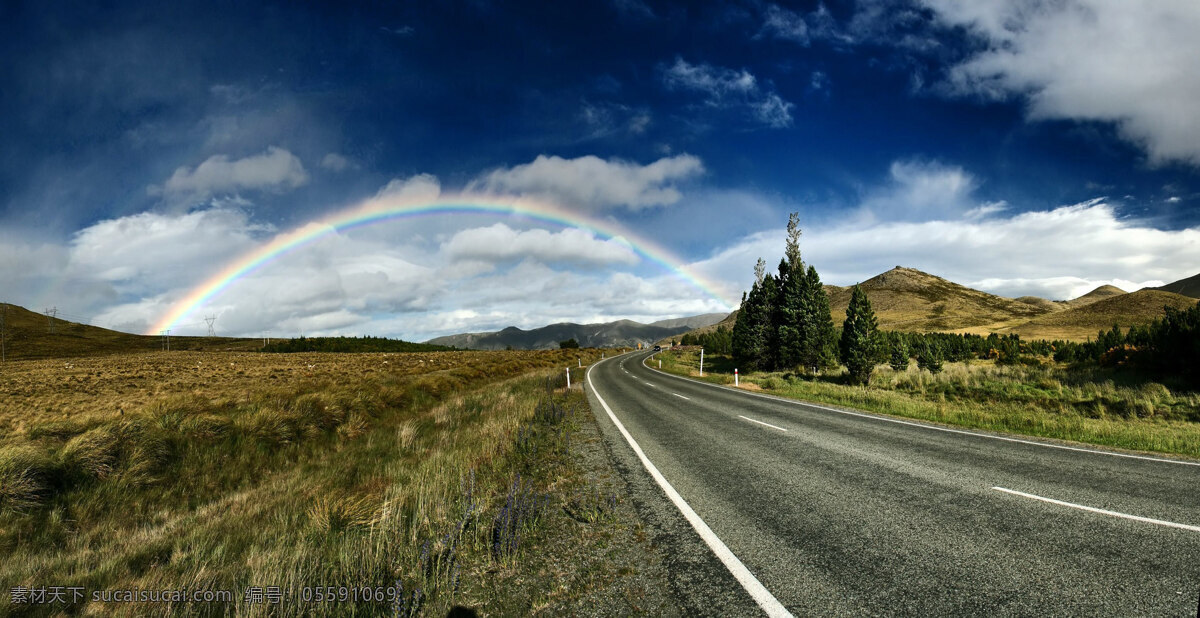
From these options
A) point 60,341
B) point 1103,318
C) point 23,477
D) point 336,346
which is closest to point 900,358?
point 23,477

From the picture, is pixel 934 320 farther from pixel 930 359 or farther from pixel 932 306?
pixel 930 359

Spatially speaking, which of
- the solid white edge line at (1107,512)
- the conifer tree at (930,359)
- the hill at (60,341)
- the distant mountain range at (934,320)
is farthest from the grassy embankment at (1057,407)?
the hill at (60,341)

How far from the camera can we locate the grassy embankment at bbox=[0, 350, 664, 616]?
357cm

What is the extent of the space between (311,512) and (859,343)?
2847 centimetres

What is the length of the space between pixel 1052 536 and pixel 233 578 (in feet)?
25.4

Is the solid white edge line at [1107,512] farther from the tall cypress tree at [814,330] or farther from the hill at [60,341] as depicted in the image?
the hill at [60,341]

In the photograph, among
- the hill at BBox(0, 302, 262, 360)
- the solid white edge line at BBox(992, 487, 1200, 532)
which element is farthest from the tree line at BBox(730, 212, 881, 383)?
the hill at BBox(0, 302, 262, 360)

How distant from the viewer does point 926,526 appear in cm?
434

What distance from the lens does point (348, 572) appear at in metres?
3.68

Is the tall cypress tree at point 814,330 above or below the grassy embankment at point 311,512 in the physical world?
above

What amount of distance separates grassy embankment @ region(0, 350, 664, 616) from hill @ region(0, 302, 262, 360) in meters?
105

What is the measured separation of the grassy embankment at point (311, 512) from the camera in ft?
11.7

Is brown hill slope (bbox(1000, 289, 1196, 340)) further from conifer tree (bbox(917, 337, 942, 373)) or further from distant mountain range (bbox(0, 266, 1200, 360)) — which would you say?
conifer tree (bbox(917, 337, 942, 373))

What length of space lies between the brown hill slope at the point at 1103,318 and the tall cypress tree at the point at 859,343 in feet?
170
